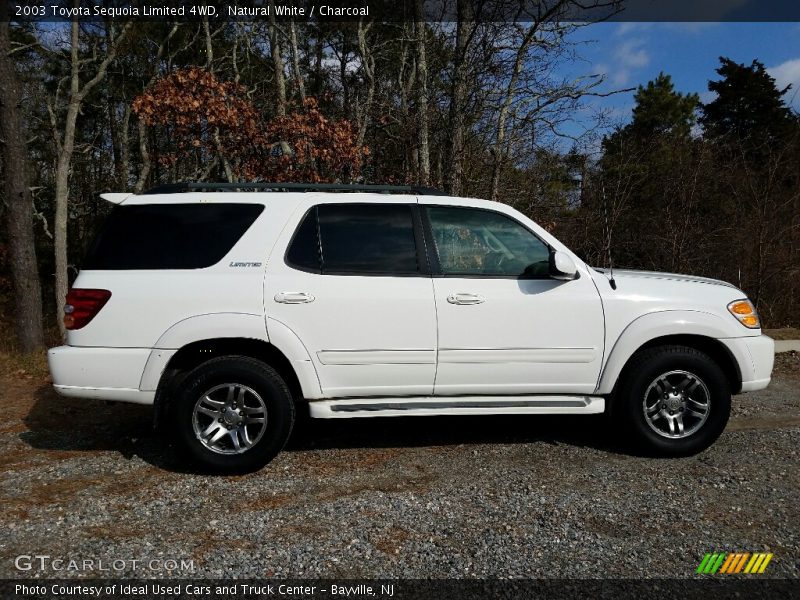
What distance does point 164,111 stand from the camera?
8.48 meters

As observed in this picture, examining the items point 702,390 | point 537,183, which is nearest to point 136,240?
point 702,390

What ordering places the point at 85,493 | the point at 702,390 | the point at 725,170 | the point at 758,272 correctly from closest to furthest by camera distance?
the point at 85,493 → the point at 702,390 → the point at 758,272 → the point at 725,170

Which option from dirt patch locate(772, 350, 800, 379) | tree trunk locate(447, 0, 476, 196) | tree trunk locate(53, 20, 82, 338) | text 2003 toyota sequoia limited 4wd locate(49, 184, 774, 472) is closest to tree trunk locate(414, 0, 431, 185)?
tree trunk locate(447, 0, 476, 196)

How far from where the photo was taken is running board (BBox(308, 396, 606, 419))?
4.18 m

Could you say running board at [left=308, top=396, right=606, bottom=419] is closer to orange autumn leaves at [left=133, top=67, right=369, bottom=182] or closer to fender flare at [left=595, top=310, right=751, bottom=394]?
fender flare at [left=595, top=310, right=751, bottom=394]

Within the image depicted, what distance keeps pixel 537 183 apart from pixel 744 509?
29.1 feet

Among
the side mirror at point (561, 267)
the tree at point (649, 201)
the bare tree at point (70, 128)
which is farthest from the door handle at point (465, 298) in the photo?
the bare tree at point (70, 128)

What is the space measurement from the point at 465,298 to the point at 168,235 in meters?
2.09

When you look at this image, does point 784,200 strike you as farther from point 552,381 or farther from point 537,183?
point 552,381

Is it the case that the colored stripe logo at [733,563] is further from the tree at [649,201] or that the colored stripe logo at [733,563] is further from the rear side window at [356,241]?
the tree at [649,201]

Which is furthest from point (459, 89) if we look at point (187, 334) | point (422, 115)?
point (187, 334)

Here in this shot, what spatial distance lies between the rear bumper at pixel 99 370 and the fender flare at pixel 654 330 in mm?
3214

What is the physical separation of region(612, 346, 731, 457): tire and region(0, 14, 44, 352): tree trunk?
31.8 ft

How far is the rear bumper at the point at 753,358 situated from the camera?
14.4 feet
